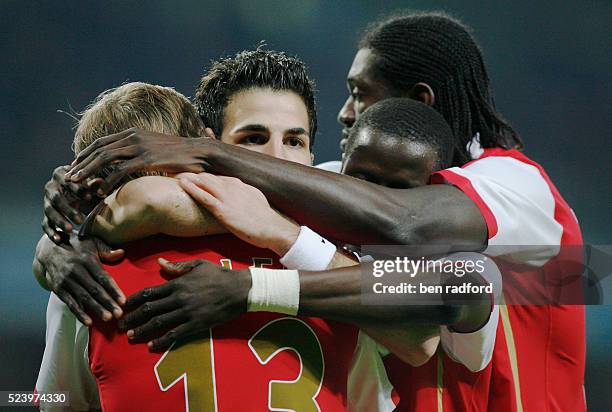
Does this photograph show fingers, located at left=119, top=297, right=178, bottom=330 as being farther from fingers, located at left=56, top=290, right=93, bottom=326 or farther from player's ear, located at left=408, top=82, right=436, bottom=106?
player's ear, located at left=408, top=82, right=436, bottom=106

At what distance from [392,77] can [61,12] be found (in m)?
3.48

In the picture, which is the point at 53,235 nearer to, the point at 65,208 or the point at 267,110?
the point at 65,208

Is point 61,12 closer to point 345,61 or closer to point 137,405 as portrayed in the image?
point 345,61

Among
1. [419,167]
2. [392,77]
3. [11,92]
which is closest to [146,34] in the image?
[11,92]

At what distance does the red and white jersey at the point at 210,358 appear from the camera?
1447 mm

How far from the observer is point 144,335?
4.86ft

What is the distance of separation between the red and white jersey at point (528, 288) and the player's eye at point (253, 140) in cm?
44

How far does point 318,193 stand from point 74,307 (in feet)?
1.80

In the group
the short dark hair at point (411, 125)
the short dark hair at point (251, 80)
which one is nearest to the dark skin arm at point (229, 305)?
the short dark hair at point (411, 125)

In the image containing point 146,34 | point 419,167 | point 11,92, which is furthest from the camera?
point 146,34

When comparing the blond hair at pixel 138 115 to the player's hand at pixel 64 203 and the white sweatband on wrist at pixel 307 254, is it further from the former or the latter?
the white sweatband on wrist at pixel 307 254

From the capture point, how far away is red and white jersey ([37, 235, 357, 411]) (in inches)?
57.0

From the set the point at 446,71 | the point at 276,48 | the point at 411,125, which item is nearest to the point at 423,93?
the point at 446,71

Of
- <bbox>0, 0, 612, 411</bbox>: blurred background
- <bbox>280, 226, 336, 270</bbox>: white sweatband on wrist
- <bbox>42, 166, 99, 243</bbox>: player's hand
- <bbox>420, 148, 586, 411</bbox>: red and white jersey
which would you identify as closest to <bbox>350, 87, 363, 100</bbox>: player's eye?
<bbox>420, 148, 586, 411</bbox>: red and white jersey
